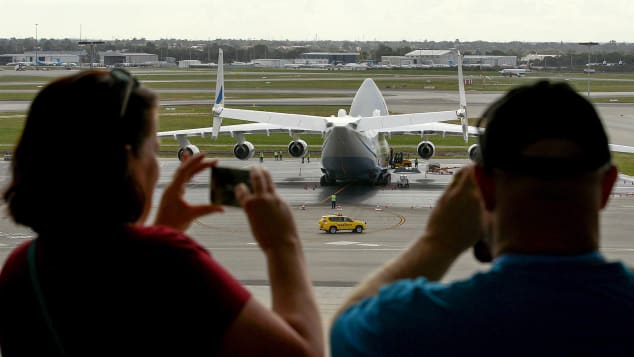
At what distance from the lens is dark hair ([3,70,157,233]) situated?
322 cm

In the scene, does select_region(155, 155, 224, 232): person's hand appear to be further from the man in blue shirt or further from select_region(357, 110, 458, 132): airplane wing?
select_region(357, 110, 458, 132): airplane wing

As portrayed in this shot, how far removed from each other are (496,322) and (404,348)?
0.26 metres

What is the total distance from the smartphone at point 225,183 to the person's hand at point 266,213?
4 centimetres

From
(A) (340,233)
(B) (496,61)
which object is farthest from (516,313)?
(B) (496,61)

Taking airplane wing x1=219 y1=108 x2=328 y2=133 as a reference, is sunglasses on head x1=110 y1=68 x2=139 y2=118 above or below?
above

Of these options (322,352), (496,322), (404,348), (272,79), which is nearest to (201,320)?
(322,352)

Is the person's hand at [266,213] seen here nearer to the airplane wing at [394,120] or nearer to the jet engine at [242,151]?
the airplane wing at [394,120]

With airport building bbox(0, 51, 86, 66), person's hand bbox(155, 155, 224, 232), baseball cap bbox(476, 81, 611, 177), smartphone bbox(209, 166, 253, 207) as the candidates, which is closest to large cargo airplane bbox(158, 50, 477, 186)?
person's hand bbox(155, 155, 224, 232)

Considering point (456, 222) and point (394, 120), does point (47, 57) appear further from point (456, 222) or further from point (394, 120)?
point (456, 222)

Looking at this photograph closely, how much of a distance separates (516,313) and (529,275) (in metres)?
0.11

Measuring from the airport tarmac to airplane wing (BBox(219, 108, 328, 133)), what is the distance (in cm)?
254

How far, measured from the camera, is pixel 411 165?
51.3 metres

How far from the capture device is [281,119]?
41156mm

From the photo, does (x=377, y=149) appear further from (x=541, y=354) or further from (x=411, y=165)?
(x=541, y=354)
